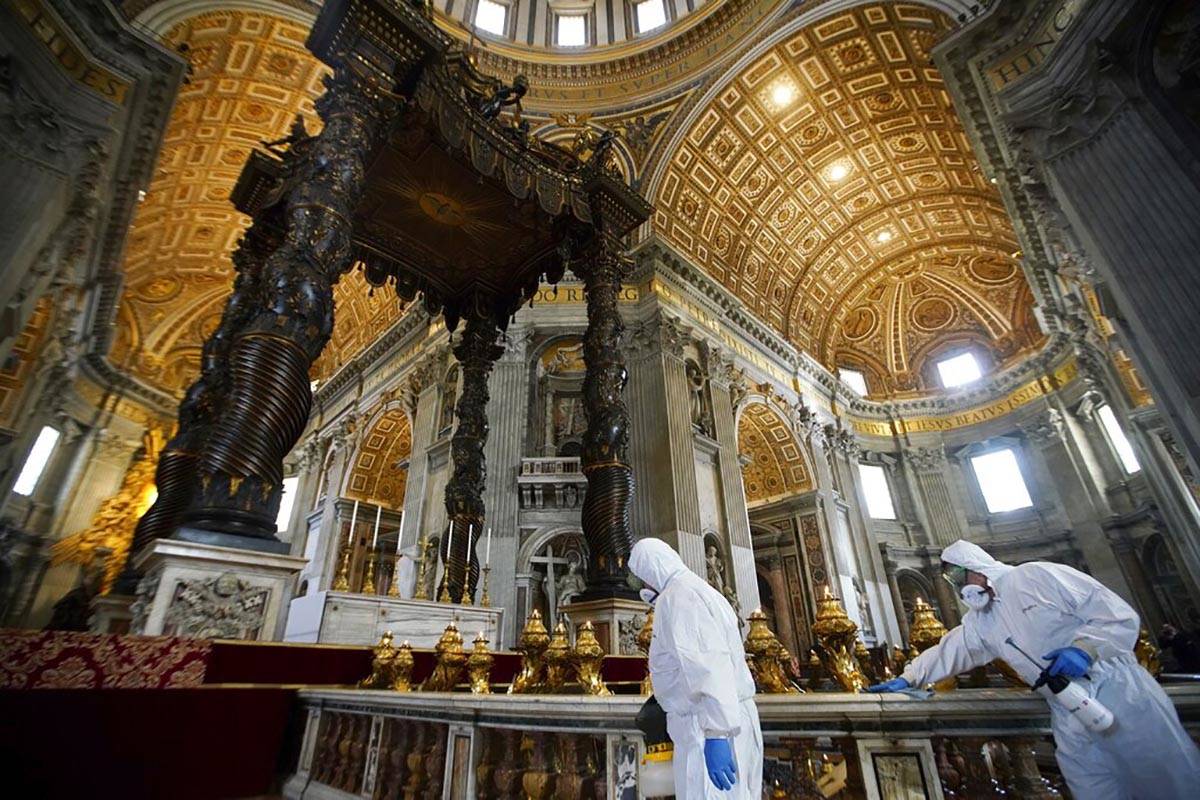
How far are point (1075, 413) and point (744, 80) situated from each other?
1407 centimetres

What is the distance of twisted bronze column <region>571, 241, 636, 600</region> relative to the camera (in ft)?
16.3

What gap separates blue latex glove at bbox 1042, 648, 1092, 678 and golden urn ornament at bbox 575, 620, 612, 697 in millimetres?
1500

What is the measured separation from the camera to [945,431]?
1819cm

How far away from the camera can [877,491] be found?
59.3 ft

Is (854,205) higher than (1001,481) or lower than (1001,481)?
higher

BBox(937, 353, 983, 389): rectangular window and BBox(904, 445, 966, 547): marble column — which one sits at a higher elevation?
BBox(937, 353, 983, 389): rectangular window

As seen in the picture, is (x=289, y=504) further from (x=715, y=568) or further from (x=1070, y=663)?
(x=1070, y=663)

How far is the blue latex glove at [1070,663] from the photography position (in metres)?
1.42

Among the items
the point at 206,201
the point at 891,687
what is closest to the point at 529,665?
the point at 891,687

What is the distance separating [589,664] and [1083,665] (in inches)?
65.5

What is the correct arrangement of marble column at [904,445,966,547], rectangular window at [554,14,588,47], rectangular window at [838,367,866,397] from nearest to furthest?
rectangular window at [554,14,588,47] < marble column at [904,445,966,547] < rectangular window at [838,367,866,397]

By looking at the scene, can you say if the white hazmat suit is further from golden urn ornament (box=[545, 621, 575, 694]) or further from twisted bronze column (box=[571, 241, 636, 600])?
twisted bronze column (box=[571, 241, 636, 600])

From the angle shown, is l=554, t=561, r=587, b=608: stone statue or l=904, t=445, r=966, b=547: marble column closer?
l=554, t=561, r=587, b=608: stone statue

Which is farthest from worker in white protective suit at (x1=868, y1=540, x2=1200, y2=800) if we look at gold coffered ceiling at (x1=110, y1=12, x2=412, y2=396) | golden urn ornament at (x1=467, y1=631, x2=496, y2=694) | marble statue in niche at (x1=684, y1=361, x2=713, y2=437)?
gold coffered ceiling at (x1=110, y1=12, x2=412, y2=396)
